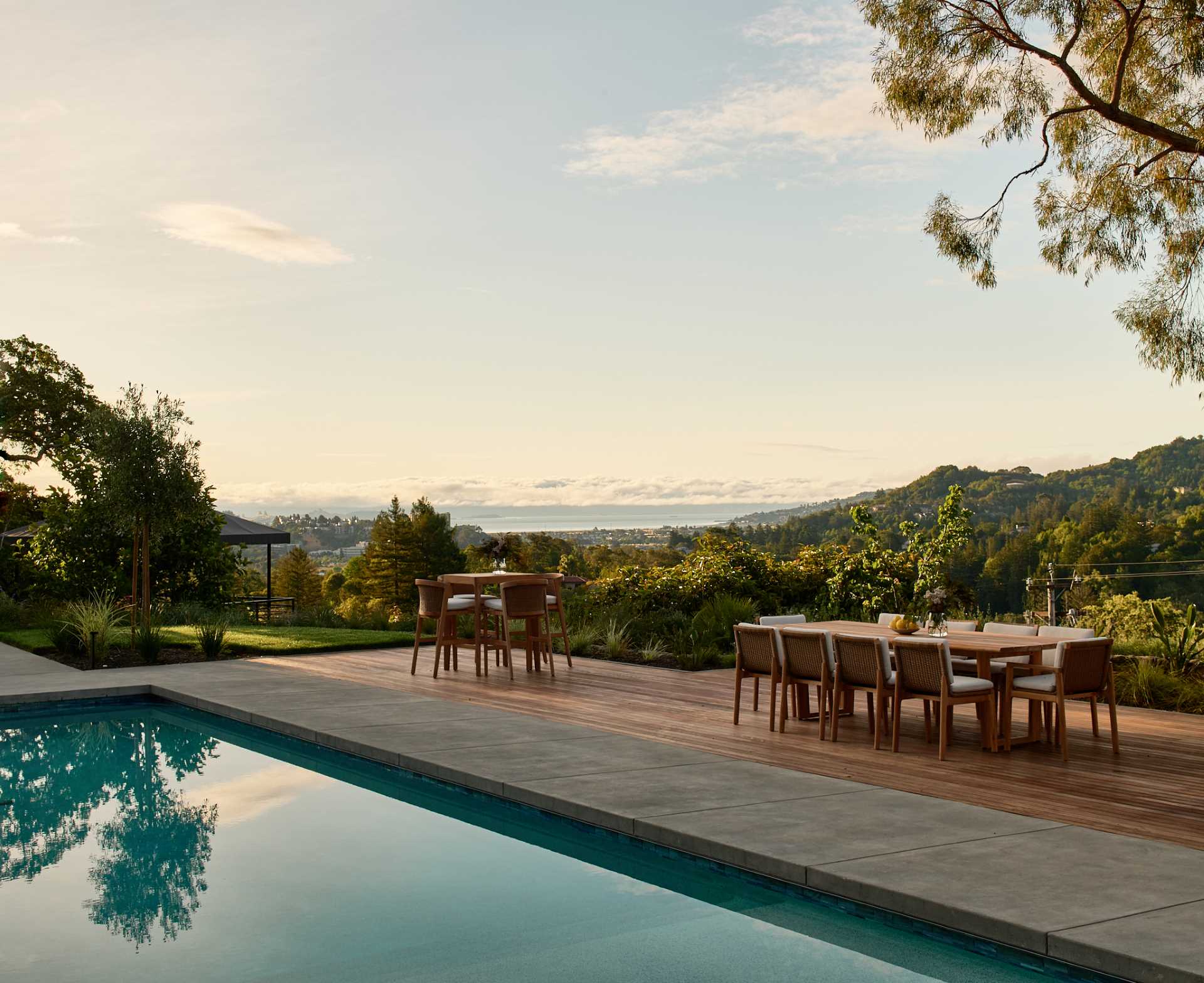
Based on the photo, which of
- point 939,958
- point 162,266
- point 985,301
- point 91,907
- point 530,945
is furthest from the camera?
point 985,301

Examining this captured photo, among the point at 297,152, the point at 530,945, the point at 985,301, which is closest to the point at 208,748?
the point at 530,945

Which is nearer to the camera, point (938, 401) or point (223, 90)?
point (223, 90)

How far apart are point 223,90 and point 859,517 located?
9.70m

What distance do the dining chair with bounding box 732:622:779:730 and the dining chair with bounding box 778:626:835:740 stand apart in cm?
9

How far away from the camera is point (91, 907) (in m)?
4.65

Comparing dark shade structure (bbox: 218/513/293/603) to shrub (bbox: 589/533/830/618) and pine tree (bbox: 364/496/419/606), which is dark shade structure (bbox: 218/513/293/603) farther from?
pine tree (bbox: 364/496/419/606)

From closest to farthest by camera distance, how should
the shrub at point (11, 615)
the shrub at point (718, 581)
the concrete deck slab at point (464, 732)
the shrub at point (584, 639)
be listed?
1. the concrete deck slab at point (464, 732)
2. the shrub at point (584, 639)
3. the shrub at point (718, 581)
4. the shrub at point (11, 615)

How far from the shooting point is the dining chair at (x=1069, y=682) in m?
6.25

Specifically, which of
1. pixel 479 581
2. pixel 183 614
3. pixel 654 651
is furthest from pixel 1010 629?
pixel 183 614

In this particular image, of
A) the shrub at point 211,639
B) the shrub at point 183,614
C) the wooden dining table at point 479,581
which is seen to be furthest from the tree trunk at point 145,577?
the wooden dining table at point 479,581

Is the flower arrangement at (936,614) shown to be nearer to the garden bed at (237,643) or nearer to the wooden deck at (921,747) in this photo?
the wooden deck at (921,747)

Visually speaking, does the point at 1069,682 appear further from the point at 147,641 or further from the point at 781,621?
the point at 147,641

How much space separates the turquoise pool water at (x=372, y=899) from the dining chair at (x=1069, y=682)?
2682 mm

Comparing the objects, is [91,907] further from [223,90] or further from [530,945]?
[223,90]
